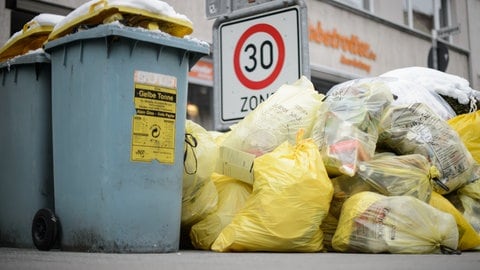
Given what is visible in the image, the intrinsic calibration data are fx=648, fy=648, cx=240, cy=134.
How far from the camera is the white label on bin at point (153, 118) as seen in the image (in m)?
3.30

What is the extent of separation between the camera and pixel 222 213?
383 centimetres

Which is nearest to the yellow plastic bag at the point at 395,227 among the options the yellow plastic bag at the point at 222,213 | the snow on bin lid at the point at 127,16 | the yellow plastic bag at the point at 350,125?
the yellow plastic bag at the point at 350,125

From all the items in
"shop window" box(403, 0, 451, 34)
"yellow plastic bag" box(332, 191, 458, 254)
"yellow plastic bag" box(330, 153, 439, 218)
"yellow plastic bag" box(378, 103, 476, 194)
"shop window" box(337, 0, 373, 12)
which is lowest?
"yellow plastic bag" box(332, 191, 458, 254)

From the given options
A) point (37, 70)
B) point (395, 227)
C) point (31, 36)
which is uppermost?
point (31, 36)

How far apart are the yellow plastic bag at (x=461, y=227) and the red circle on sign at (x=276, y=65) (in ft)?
4.32

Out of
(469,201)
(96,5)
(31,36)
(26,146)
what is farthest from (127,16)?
(469,201)

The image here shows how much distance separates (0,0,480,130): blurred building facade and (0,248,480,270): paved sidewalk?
436cm

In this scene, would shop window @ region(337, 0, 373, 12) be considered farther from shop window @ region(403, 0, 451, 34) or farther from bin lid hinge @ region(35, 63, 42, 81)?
bin lid hinge @ region(35, 63, 42, 81)

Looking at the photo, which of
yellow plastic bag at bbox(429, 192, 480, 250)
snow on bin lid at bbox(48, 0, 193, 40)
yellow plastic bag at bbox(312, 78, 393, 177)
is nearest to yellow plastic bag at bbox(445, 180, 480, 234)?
yellow plastic bag at bbox(429, 192, 480, 250)

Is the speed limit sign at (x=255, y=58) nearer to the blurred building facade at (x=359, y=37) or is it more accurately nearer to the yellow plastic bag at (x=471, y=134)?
the yellow plastic bag at (x=471, y=134)

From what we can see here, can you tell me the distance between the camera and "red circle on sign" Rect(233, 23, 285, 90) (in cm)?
437

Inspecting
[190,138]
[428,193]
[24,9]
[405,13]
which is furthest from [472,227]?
[405,13]

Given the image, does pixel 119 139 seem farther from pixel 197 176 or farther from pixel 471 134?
pixel 471 134

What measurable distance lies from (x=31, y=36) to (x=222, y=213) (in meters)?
1.60
